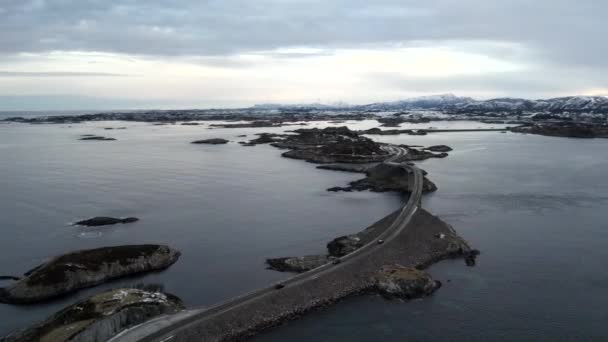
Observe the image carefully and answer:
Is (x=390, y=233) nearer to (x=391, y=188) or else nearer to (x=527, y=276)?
(x=527, y=276)

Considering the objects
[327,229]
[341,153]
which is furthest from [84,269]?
[341,153]

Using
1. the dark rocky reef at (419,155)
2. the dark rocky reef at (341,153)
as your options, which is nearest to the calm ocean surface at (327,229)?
the dark rocky reef at (419,155)

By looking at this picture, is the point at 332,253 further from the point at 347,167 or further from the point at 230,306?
the point at 347,167

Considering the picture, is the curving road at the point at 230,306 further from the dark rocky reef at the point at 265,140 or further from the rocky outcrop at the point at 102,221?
the dark rocky reef at the point at 265,140

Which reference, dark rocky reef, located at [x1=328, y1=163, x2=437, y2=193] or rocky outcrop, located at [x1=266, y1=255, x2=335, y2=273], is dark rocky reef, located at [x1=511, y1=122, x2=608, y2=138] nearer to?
dark rocky reef, located at [x1=328, y1=163, x2=437, y2=193]

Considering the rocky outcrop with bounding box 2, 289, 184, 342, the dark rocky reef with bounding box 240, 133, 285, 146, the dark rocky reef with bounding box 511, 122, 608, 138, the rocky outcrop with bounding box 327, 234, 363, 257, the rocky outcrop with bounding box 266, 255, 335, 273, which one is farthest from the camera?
the dark rocky reef with bounding box 511, 122, 608, 138

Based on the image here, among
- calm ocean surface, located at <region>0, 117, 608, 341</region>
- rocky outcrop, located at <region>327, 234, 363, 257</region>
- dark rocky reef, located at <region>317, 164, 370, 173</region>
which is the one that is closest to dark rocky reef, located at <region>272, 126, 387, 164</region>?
dark rocky reef, located at <region>317, 164, 370, 173</region>

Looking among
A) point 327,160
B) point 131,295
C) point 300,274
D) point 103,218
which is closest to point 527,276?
point 300,274
